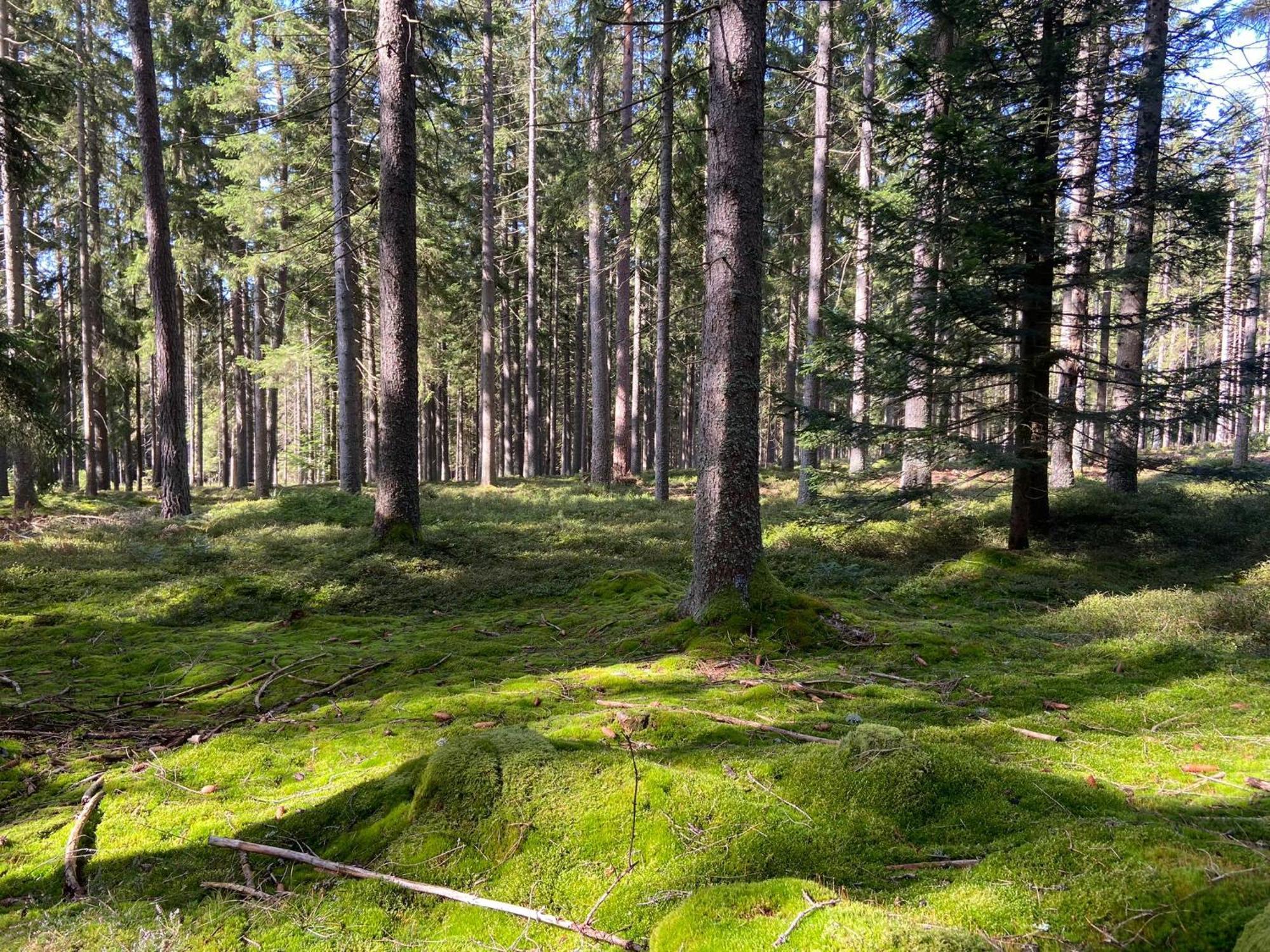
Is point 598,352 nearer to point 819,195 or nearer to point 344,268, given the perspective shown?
point 344,268

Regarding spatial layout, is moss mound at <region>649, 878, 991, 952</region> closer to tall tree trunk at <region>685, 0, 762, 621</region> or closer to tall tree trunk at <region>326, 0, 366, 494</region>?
tall tree trunk at <region>685, 0, 762, 621</region>

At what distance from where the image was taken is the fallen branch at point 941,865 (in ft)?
7.22

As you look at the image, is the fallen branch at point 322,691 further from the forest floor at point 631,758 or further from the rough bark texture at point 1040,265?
the rough bark texture at point 1040,265

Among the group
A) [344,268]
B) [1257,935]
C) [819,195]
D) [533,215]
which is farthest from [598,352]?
[1257,935]

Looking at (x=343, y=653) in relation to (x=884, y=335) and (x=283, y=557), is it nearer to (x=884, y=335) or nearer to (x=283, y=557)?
(x=283, y=557)

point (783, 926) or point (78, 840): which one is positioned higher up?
point (783, 926)

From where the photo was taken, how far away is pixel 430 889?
2.34m

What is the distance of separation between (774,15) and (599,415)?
1079cm

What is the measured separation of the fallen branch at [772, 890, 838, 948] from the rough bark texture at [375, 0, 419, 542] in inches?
340

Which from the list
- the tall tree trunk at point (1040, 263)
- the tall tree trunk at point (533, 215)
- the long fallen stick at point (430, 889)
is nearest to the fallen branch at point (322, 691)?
Result: the long fallen stick at point (430, 889)

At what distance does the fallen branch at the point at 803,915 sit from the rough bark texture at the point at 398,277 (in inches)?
340

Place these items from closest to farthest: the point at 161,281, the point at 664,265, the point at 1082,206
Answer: the point at 1082,206
the point at 161,281
the point at 664,265

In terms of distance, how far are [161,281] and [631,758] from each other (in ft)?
47.3

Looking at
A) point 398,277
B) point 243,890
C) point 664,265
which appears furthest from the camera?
point 664,265
